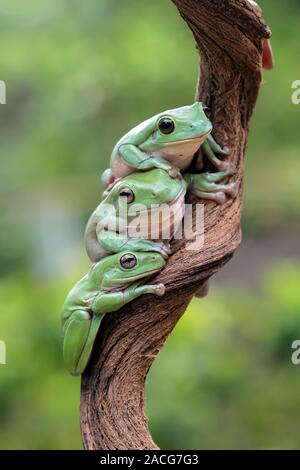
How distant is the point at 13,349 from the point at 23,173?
1.18 m

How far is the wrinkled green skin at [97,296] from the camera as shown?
1646mm

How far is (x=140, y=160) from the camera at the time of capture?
168cm

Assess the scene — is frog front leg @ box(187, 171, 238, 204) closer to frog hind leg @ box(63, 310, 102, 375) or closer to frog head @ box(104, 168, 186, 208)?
frog head @ box(104, 168, 186, 208)

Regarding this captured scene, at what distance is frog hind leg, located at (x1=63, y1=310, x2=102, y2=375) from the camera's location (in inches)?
66.6

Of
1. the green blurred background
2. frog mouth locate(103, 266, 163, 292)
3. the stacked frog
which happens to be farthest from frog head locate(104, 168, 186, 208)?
the green blurred background

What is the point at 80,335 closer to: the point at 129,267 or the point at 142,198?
the point at 129,267

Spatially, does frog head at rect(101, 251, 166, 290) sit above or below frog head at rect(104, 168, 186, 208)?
below

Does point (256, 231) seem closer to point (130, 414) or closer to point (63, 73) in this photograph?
point (63, 73)

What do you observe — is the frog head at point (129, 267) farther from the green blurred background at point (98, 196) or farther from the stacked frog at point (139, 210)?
the green blurred background at point (98, 196)

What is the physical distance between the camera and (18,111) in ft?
14.9

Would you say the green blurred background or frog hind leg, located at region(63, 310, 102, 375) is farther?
the green blurred background

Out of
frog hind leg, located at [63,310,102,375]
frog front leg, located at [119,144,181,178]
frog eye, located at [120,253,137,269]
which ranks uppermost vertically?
frog front leg, located at [119,144,181,178]

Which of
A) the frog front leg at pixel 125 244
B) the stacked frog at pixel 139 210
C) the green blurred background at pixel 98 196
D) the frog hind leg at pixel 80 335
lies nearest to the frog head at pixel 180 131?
the stacked frog at pixel 139 210

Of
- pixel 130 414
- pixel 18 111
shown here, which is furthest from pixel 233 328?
pixel 130 414
